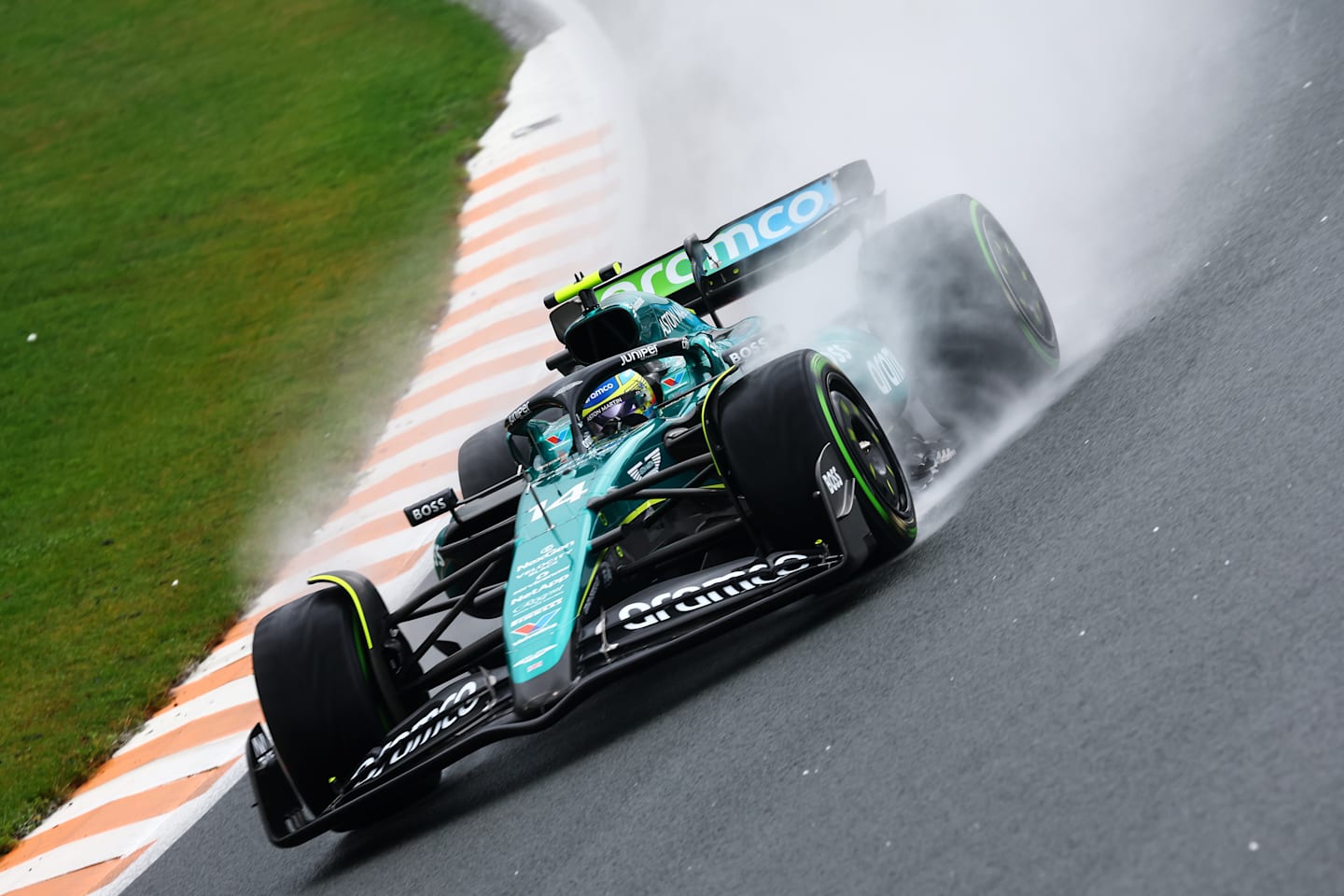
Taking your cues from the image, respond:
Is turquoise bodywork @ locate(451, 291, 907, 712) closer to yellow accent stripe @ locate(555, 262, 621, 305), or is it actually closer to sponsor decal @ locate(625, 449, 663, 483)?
sponsor decal @ locate(625, 449, 663, 483)

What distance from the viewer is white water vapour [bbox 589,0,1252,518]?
29.9 ft

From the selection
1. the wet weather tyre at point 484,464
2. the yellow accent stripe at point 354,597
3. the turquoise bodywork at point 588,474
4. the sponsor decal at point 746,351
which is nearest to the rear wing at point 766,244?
the turquoise bodywork at point 588,474

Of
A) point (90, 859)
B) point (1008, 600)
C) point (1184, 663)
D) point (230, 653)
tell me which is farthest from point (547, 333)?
point (1184, 663)

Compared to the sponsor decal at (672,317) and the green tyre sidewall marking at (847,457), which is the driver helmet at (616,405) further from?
the green tyre sidewall marking at (847,457)

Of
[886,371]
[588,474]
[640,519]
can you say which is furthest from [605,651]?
[886,371]

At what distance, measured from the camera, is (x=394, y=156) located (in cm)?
1717

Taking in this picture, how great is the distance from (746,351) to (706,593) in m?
2.50

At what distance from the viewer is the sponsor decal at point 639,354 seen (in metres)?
6.57

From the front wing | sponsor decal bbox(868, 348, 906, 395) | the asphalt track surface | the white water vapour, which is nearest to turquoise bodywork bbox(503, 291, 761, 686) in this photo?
the front wing

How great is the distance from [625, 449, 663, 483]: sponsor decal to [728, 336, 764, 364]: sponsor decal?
1.16 m

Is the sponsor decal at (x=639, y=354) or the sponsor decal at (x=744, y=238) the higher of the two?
the sponsor decal at (x=744, y=238)

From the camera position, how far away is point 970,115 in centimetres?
1282

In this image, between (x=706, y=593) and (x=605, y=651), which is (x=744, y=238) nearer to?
(x=706, y=593)

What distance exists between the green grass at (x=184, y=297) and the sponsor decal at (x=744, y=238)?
11.5 ft
